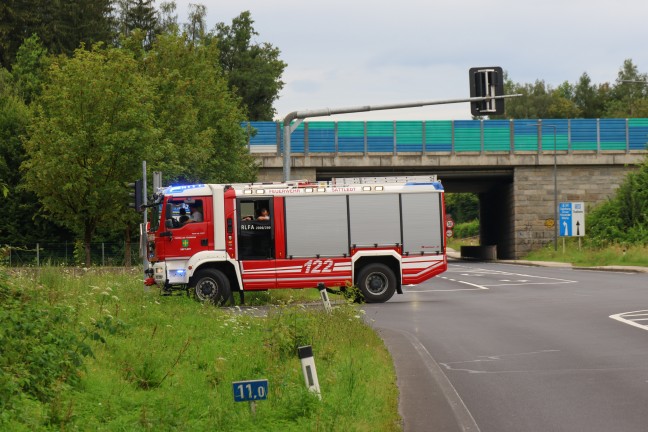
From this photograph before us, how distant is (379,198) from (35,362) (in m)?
16.9

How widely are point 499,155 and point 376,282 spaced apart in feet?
122

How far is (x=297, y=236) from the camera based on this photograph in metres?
24.8

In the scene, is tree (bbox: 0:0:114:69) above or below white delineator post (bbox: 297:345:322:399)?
above

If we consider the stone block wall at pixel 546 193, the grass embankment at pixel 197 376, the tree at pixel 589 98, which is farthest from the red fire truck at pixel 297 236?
the tree at pixel 589 98

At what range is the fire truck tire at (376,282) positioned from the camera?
25094 mm

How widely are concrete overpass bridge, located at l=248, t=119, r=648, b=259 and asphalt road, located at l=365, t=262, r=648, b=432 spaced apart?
32.9 meters

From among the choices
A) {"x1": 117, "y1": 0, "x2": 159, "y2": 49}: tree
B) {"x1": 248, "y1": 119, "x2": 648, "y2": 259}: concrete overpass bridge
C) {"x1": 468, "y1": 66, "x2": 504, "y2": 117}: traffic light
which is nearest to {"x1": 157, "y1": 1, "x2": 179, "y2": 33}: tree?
{"x1": 117, "y1": 0, "x2": 159, "y2": 49}: tree

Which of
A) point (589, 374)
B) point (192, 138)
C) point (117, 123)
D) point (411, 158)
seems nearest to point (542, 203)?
point (411, 158)

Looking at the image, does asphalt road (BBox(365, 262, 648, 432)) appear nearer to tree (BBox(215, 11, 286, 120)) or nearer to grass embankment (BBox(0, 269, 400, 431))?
grass embankment (BBox(0, 269, 400, 431))

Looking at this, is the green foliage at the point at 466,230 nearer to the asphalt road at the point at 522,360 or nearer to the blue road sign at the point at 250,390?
the asphalt road at the point at 522,360

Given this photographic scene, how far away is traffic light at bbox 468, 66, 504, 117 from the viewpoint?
1052 inches

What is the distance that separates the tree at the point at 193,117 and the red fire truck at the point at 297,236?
16.8 m

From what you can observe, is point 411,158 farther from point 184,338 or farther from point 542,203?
point 184,338

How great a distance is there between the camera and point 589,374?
12438 millimetres
